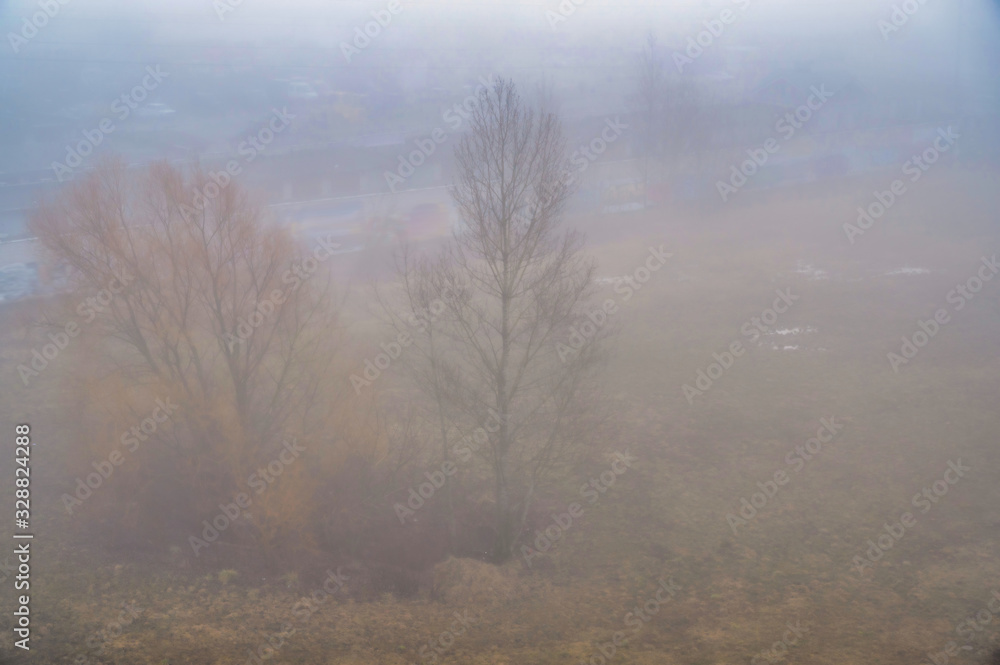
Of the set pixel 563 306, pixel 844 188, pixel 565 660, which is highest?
pixel 844 188

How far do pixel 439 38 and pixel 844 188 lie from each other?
30194 millimetres

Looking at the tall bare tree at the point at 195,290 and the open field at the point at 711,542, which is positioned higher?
the tall bare tree at the point at 195,290

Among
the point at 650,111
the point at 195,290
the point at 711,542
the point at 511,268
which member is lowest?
the point at 711,542

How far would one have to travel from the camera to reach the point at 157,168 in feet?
45.2

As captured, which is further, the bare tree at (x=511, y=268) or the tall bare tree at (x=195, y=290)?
the tall bare tree at (x=195, y=290)

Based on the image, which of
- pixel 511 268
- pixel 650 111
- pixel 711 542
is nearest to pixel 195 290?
pixel 511 268

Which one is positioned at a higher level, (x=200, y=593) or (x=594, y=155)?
(x=594, y=155)

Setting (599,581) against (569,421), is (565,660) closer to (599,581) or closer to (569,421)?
(599,581)

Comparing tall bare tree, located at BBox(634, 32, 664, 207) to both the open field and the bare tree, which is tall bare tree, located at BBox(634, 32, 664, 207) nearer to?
the open field

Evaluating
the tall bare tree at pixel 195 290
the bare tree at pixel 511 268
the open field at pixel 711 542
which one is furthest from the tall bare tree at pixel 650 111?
the tall bare tree at pixel 195 290

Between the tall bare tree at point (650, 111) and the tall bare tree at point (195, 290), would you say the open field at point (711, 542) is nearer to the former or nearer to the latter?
the tall bare tree at point (195, 290)

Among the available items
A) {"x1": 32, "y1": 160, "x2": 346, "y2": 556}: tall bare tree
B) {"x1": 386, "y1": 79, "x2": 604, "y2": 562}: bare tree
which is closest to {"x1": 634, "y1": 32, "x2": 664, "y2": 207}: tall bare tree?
{"x1": 386, "y1": 79, "x2": 604, "y2": 562}: bare tree

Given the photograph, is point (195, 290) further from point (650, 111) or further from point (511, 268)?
point (650, 111)

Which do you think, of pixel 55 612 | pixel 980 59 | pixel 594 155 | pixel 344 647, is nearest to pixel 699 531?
pixel 344 647
